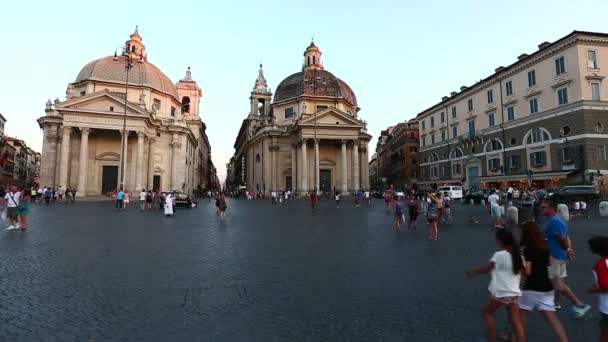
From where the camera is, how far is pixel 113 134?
1553 inches

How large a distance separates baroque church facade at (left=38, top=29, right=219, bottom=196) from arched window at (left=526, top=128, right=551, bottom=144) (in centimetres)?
4257

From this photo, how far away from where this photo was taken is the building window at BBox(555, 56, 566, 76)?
31.5 m

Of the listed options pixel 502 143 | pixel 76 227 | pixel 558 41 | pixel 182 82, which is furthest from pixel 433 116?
pixel 76 227

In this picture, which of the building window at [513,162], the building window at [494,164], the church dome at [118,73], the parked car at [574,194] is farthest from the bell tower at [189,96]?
the parked car at [574,194]

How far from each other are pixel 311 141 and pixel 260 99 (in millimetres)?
26756

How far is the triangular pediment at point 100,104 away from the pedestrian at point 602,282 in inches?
1640

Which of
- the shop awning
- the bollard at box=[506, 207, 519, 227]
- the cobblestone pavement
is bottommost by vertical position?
the cobblestone pavement

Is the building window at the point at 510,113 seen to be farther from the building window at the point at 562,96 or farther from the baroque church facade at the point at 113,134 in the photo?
the baroque church facade at the point at 113,134

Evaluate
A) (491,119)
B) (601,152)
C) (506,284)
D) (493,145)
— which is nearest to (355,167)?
(493,145)

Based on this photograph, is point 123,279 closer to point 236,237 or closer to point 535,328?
point 236,237

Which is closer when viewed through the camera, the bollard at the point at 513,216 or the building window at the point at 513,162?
the bollard at the point at 513,216

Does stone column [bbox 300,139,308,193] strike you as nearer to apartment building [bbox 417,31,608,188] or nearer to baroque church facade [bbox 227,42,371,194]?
baroque church facade [bbox 227,42,371,194]

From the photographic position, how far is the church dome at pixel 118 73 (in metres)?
42.5

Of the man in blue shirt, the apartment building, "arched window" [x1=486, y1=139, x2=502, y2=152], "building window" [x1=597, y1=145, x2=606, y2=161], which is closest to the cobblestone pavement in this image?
the man in blue shirt
